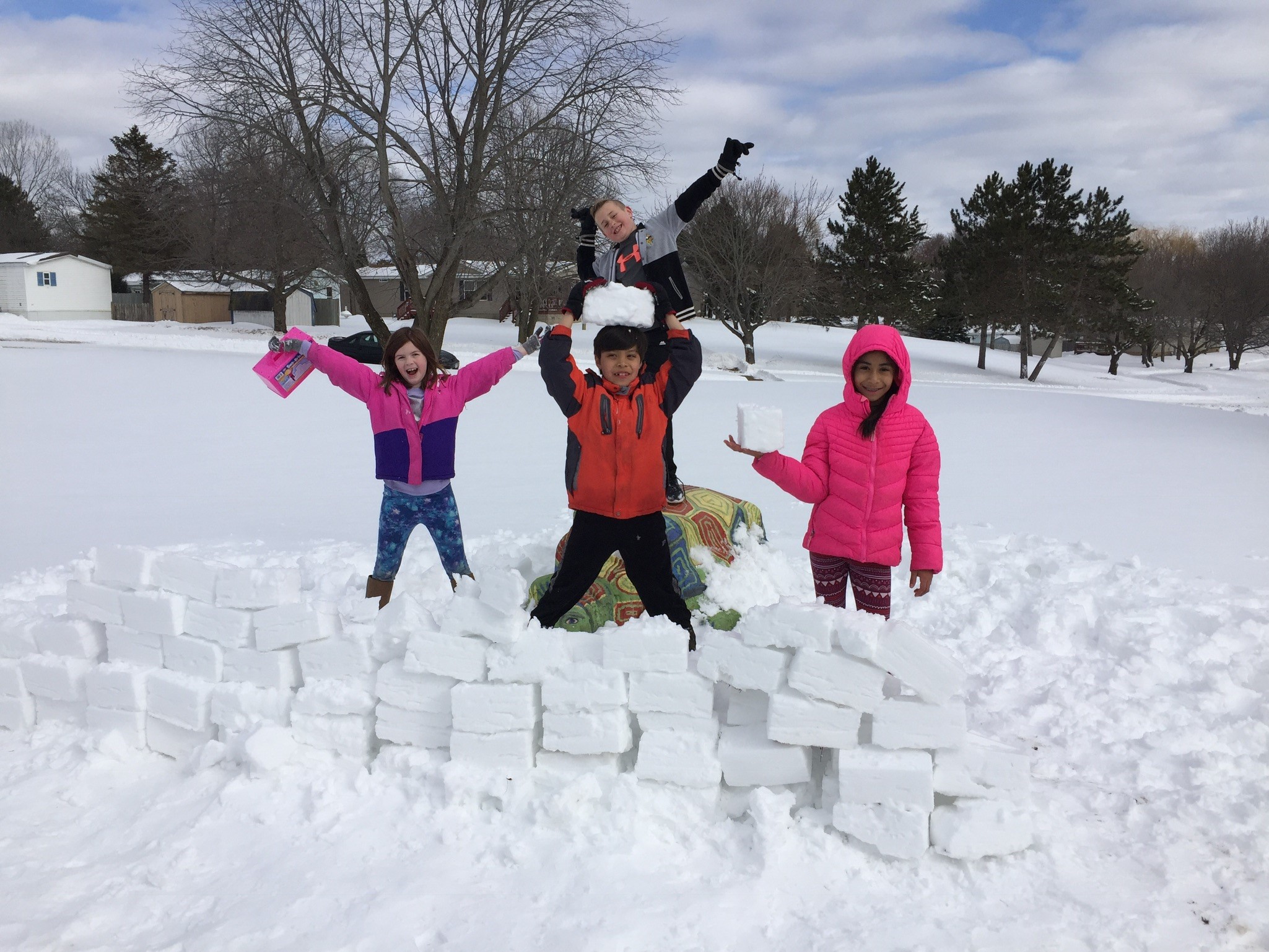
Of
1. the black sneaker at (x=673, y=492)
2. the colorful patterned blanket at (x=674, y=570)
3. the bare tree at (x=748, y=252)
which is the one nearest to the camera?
the colorful patterned blanket at (x=674, y=570)

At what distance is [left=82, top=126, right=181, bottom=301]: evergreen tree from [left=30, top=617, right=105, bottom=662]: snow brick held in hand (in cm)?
4097

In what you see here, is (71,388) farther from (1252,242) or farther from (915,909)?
(1252,242)

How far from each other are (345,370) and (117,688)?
1722mm

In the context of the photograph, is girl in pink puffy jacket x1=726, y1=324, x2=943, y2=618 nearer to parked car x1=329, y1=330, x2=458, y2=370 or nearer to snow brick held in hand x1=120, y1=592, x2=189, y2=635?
snow brick held in hand x1=120, y1=592, x2=189, y2=635

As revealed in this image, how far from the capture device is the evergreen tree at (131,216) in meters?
39.7

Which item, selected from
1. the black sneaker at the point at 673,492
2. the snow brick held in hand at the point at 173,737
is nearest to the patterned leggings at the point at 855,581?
the black sneaker at the point at 673,492

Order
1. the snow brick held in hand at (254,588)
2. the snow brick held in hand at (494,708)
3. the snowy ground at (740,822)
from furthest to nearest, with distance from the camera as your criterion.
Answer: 1. the snow brick held in hand at (254,588)
2. the snow brick held in hand at (494,708)
3. the snowy ground at (740,822)

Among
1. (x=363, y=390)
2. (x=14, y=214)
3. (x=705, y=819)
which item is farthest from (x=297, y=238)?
(x=705, y=819)

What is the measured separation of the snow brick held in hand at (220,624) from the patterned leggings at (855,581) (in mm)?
2312

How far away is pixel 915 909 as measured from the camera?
2561 millimetres

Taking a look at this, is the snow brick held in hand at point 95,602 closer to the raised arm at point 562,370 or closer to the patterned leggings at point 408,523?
the patterned leggings at point 408,523

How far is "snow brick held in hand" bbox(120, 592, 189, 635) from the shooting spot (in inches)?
135

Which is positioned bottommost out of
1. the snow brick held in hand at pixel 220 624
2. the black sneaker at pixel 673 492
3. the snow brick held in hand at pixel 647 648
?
the snow brick held in hand at pixel 220 624

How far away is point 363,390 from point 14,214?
55.0m
